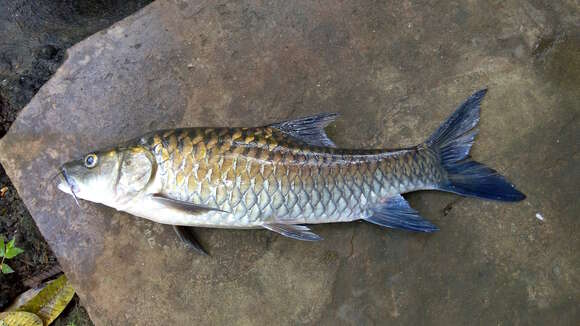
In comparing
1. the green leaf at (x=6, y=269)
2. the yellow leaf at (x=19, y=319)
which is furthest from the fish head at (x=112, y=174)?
the yellow leaf at (x=19, y=319)

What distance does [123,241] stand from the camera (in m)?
3.31

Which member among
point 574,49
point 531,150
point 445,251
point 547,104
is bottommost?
point 445,251

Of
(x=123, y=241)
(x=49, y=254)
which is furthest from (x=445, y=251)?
(x=49, y=254)

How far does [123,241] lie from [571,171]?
10.8ft

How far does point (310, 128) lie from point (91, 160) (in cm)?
145

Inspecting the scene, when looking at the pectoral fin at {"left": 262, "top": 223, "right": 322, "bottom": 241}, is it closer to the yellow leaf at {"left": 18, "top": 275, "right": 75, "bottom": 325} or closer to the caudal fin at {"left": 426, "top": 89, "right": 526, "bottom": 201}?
the caudal fin at {"left": 426, "top": 89, "right": 526, "bottom": 201}

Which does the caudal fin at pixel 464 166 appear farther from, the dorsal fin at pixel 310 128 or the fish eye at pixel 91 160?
the fish eye at pixel 91 160

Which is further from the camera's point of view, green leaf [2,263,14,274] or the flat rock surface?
green leaf [2,263,14,274]

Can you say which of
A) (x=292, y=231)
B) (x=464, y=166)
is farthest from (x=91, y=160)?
(x=464, y=166)

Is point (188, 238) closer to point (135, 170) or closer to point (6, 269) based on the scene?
point (135, 170)

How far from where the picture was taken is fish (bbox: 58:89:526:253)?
2.95 metres

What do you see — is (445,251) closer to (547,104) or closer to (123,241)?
(547,104)

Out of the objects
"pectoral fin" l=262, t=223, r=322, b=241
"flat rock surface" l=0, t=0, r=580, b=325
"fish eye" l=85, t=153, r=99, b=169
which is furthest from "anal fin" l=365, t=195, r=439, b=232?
"fish eye" l=85, t=153, r=99, b=169

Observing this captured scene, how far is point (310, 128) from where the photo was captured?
321 cm
